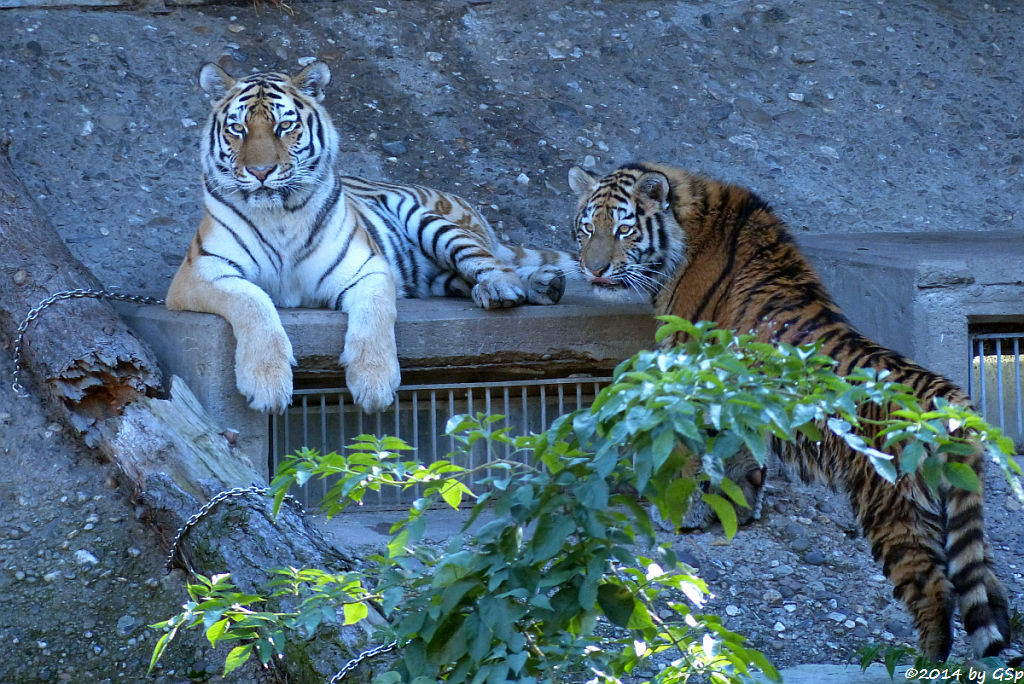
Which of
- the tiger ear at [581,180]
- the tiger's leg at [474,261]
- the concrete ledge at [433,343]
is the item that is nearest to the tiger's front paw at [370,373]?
the concrete ledge at [433,343]

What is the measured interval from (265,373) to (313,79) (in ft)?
4.13

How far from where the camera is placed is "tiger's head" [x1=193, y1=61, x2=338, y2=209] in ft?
13.1

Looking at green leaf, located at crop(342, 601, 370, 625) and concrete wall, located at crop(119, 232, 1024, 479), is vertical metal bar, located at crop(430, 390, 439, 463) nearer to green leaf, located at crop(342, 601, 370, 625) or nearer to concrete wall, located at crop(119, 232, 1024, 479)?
concrete wall, located at crop(119, 232, 1024, 479)

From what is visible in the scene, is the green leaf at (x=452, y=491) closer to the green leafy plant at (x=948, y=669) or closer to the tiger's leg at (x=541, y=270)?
the green leafy plant at (x=948, y=669)

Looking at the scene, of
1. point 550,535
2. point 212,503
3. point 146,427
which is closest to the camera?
point 550,535

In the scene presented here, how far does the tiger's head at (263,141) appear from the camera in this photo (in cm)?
400

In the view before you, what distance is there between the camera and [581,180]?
14.0 ft

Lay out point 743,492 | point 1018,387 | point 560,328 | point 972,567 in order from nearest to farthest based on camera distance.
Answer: point 972,567 → point 743,492 → point 560,328 → point 1018,387

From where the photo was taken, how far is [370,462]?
1.94 m

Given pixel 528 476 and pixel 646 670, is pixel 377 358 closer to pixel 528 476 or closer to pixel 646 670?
pixel 646 670

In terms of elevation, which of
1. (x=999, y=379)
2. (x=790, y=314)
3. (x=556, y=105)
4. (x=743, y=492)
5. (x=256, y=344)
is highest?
(x=556, y=105)

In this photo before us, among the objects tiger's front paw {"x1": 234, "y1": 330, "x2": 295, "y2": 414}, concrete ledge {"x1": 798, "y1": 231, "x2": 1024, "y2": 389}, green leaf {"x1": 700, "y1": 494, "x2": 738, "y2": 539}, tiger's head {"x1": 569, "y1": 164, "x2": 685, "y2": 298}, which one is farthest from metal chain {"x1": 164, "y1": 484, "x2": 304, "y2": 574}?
concrete ledge {"x1": 798, "y1": 231, "x2": 1024, "y2": 389}

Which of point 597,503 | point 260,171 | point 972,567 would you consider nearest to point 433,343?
point 260,171

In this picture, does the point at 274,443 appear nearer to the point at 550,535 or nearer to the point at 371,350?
the point at 371,350
